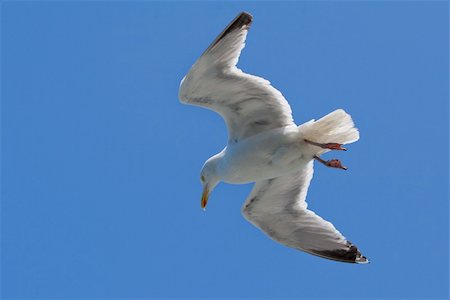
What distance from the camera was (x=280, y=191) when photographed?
930cm

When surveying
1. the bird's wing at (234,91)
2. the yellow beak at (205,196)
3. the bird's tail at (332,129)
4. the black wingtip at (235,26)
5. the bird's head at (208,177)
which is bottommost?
A: the yellow beak at (205,196)

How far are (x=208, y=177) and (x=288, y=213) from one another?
1097mm

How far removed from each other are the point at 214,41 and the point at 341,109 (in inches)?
57.2

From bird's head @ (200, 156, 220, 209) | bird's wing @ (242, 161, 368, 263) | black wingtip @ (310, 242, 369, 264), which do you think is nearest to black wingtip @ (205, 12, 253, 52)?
bird's head @ (200, 156, 220, 209)

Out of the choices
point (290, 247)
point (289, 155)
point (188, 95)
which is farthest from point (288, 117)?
point (290, 247)

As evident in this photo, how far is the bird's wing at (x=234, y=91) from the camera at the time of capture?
307 inches

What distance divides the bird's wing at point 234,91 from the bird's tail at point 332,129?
10.9 inches

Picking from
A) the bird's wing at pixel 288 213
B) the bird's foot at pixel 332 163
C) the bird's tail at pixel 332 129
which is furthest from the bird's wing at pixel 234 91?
the bird's wing at pixel 288 213

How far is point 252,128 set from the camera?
8.56m

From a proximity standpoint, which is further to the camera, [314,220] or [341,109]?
[314,220]

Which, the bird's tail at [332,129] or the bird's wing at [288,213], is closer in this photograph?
the bird's tail at [332,129]

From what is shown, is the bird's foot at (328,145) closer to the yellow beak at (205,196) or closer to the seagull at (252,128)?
the seagull at (252,128)

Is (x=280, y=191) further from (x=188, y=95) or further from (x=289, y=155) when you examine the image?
(x=188, y=95)

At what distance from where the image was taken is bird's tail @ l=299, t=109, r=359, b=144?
817 cm
